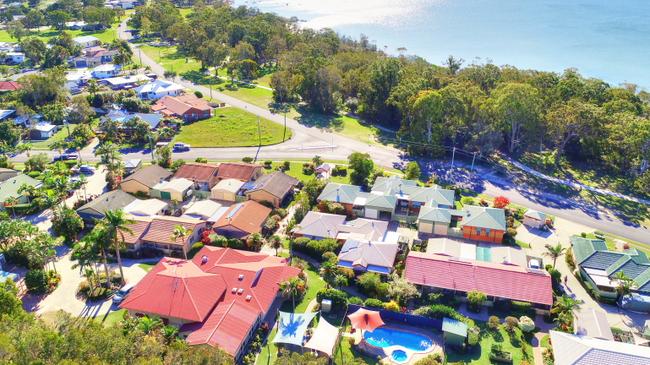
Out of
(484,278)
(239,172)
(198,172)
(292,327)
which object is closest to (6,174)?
(198,172)

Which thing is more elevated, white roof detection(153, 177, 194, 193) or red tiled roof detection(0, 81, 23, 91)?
red tiled roof detection(0, 81, 23, 91)

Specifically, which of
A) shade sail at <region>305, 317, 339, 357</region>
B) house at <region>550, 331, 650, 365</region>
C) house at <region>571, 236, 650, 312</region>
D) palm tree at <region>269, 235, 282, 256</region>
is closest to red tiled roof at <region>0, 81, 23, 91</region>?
palm tree at <region>269, 235, 282, 256</region>

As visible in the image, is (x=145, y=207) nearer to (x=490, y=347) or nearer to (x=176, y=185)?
(x=176, y=185)

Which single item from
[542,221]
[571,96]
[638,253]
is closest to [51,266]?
[542,221]

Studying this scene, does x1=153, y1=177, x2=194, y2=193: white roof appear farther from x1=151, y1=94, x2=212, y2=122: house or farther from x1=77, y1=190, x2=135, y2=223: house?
x1=151, y1=94, x2=212, y2=122: house

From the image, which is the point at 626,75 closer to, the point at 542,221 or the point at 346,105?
the point at 346,105

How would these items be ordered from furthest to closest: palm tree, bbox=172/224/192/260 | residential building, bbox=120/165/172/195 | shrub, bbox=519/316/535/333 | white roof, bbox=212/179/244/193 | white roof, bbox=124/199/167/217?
1. residential building, bbox=120/165/172/195
2. white roof, bbox=212/179/244/193
3. white roof, bbox=124/199/167/217
4. palm tree, bbox=172/224/192/260
5. shrub, bbox=519/316/535/333
